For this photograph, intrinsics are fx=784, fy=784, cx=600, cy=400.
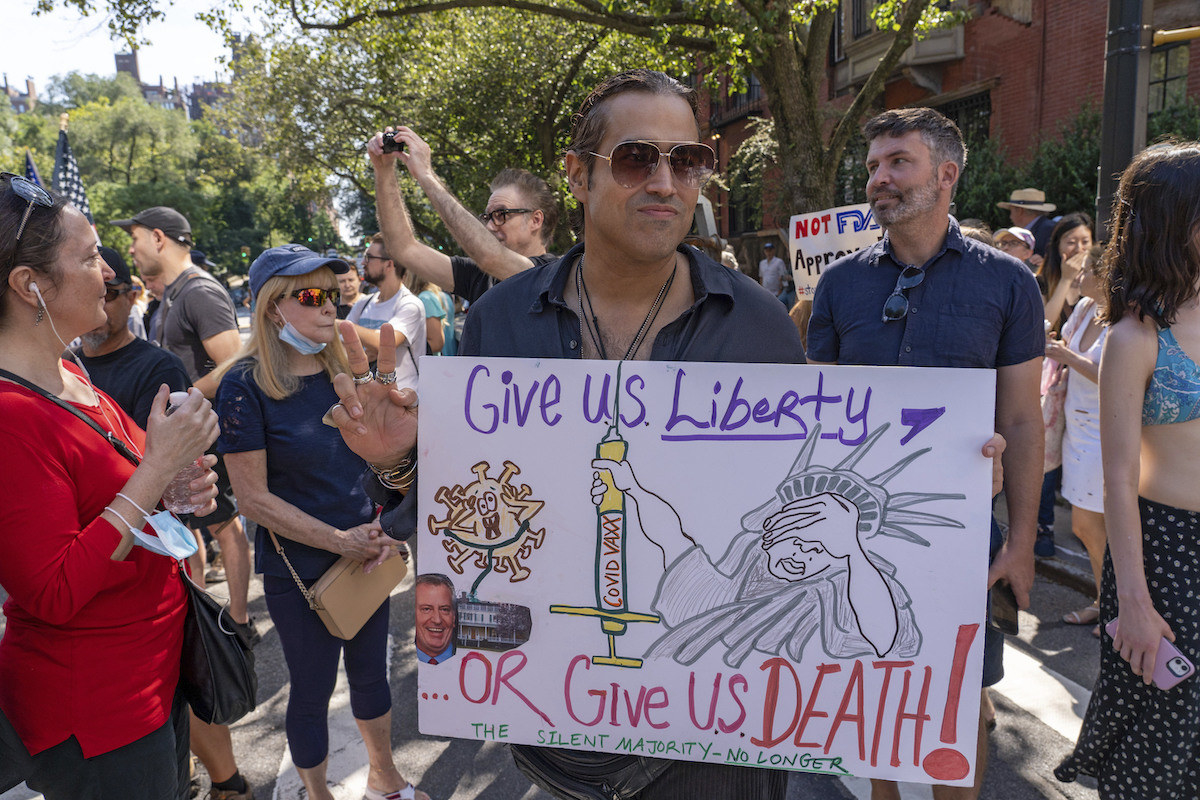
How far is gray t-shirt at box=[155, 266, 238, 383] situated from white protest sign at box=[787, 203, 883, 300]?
3389mm

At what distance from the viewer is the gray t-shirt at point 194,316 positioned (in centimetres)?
427

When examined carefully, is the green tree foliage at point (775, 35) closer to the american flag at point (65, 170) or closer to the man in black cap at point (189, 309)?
the american flag at point (65, 170)

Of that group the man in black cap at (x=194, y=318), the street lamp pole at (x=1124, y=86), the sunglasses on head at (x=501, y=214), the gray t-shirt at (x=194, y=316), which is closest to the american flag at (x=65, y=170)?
the man in black cap at (x=194, y=318)

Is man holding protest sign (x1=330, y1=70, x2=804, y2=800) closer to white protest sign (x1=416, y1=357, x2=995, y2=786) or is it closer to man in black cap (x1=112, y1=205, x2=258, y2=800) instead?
white protest sign (x1=416, y1=357, x2=995, y2=786)

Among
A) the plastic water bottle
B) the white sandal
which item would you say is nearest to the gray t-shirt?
the plastic water bottle

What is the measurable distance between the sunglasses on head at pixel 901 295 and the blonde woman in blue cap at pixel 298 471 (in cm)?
179

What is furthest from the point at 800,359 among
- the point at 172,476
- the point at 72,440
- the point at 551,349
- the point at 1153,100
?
the point at 1153,100

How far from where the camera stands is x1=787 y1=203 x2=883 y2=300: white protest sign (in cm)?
477

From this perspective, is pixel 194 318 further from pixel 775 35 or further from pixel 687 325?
pixel 775 35

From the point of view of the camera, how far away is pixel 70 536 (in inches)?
70.2

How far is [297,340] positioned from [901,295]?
6.47ft

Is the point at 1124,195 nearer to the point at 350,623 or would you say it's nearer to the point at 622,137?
the point at 622,137

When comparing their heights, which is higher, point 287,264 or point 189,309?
point 287,264

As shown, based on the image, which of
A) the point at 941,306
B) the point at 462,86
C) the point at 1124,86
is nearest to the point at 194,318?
the point at 941,306
